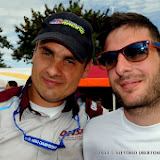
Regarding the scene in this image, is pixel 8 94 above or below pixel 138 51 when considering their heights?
below

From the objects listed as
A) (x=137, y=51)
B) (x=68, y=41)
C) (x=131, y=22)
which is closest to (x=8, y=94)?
(x=68, y=41)

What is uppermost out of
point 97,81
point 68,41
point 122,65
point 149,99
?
point 68,41

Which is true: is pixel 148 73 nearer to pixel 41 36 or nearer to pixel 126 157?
pixel 126 157

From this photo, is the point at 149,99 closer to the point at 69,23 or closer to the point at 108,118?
the point at 108,118

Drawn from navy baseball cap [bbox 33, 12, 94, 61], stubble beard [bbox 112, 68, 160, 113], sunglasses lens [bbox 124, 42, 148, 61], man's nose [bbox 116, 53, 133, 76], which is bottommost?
stubble beard [bbox 112, 68, 160, 113]

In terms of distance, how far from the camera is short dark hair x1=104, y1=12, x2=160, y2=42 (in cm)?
196

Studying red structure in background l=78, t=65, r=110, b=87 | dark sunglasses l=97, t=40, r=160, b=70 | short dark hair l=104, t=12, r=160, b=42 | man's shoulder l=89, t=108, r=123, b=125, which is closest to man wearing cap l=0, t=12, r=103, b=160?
man's shoulder l=89, t=108, r=123, b=125

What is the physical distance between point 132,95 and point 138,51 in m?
0.49

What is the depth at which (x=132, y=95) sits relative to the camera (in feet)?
5.85

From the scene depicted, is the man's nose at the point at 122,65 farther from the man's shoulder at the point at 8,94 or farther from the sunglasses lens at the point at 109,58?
the man's shoulder at the point at 8,94

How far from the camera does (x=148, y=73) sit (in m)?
1.77

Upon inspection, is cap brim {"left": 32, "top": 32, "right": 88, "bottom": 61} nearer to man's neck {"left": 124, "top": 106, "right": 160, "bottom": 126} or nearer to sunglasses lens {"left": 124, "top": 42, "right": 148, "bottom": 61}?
sunglasses lens {"left": 124, "top": 42, "right": 148, "bottom": 61}

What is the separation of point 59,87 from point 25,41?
606 inches

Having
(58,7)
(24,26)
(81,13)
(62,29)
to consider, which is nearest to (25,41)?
(24,26)
